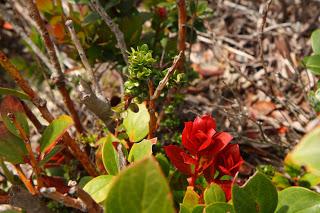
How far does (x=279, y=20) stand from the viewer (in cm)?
251

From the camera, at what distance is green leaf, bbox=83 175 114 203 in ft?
3.57

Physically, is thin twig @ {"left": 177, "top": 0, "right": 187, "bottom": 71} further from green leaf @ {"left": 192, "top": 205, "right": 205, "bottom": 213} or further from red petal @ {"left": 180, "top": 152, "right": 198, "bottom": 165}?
green leaf @ {"left": 192, "top": 205, "right": 205, "bottom": 213}

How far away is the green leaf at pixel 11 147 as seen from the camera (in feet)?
3.87

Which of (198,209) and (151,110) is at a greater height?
(151,110)

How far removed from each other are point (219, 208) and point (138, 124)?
38 cm

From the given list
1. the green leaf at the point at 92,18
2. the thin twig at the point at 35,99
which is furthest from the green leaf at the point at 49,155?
the green leaf at the point at 92,18

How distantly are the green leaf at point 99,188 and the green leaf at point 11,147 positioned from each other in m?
0.22

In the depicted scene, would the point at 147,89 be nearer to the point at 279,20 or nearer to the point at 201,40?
the point at 201,40

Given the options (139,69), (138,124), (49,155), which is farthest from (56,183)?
(139,69)

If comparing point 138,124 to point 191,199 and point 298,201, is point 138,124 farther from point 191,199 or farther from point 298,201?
point 298,201

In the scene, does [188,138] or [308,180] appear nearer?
[188,138]

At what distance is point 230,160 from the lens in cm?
118

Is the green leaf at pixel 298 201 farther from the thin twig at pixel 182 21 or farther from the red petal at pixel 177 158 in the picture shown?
the thin twig at pixel 182 21

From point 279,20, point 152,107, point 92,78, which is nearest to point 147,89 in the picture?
point 152,107
